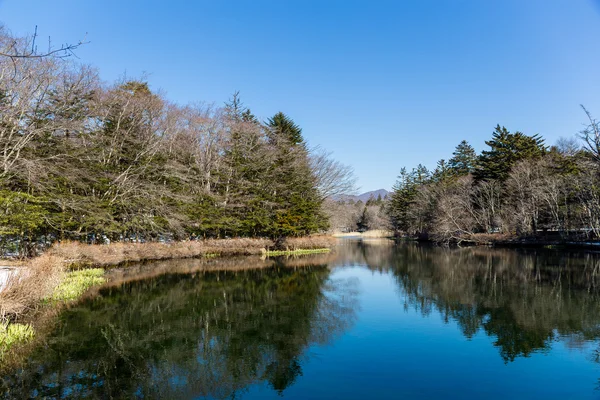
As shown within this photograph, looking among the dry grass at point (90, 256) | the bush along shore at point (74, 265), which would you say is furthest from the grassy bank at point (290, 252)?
Result: the dry grass at point (90, 256)

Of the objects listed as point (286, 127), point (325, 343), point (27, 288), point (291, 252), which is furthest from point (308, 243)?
point (27, 288)

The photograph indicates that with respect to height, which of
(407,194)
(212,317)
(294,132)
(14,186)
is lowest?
(212,317)

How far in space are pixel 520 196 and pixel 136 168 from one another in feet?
131

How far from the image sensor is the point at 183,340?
31.0 feet

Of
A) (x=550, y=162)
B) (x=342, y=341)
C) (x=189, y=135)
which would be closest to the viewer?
(x=342, y=341)

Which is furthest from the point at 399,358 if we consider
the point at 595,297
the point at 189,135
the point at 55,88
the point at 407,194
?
the point at 407,194

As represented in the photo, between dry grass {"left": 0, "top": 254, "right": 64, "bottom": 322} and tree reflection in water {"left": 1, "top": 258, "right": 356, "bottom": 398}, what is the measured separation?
1.11m

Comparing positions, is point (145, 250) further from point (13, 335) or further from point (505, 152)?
point (505, 152)

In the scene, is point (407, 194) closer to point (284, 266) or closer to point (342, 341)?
point (284, 266)

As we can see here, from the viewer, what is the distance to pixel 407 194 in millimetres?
69625

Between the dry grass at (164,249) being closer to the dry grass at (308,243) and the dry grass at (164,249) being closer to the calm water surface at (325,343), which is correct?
the dry grass at (308,243)

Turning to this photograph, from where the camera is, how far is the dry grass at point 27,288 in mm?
9484

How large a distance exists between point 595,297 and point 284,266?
17084 millimetres

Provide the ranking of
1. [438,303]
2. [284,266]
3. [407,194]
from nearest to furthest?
[438,303] < [284,266] < [407,194]
